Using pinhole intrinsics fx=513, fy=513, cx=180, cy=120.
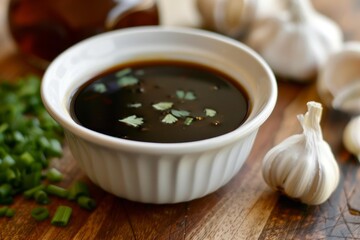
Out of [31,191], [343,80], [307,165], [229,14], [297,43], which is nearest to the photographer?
[307,165]

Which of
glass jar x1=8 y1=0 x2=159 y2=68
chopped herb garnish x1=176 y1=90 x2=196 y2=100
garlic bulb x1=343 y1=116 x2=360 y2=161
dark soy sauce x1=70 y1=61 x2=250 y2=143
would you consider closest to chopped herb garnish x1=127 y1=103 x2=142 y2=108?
dark soy sauce x1=70 y1=61 x2=250 y2=143

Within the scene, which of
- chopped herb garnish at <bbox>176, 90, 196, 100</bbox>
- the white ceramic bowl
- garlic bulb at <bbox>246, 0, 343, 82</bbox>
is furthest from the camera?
garlic bulb at <bbox>246, 0, 343, 82</bbox>

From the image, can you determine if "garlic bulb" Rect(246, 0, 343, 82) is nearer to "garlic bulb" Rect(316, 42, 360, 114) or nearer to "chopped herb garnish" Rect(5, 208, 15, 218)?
"garlic bulb" Rect(316, 42, 360, 114)

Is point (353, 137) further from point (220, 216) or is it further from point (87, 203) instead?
point (87, 203)

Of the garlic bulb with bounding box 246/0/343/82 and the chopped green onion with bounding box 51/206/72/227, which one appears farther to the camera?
the garlic bulb with bounding box 246/0/343/82

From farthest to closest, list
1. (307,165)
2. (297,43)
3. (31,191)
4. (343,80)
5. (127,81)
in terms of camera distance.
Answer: (297,43) < (343,80) < (127,81) < (31,191) < (307,165)

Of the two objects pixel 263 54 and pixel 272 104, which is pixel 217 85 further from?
pixel 263 54

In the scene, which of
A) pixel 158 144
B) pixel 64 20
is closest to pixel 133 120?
pixel 158 144
